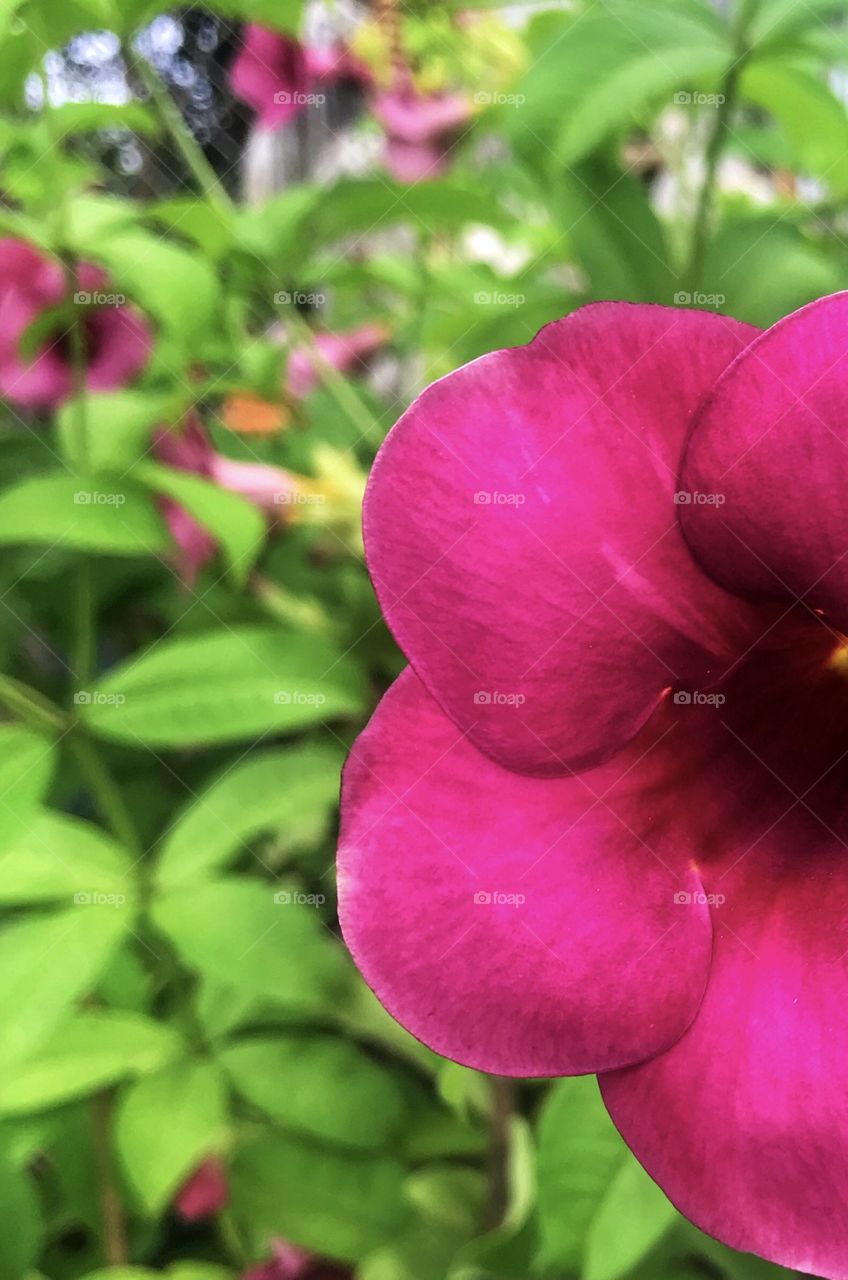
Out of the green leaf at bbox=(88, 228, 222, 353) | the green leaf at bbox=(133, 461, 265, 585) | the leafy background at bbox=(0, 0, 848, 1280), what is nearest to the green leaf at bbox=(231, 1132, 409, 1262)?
the leafy background at bbox=(0, 0, 848, 1280)

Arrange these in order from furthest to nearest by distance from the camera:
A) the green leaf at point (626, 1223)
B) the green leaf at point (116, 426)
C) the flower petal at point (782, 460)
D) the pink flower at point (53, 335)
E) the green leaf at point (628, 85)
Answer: the pink flower at point (53, 335) < the green leaf at point (116, 426) < the green leaf at point (628, 85) < the green leaf at point (626, 1223) < the flower petal at point (782, 460)

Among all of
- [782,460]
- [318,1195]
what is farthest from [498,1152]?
[782,460]

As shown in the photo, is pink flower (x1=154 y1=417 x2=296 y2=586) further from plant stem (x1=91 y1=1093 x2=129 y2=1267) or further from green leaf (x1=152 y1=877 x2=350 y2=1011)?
plant stem (x1=91 y1=1093 x2=129 y2=1267)

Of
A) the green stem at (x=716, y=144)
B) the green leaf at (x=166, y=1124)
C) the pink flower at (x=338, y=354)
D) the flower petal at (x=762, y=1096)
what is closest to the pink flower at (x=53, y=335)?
the pink flower at (x=338, y=354)

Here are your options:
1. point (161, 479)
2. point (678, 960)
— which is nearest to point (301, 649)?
point (161, 479)

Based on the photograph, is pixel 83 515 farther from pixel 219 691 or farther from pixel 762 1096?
pixel 762 1096

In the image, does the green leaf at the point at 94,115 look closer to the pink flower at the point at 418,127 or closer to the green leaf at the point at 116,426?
the green leaf at the point at 116,426
